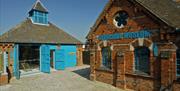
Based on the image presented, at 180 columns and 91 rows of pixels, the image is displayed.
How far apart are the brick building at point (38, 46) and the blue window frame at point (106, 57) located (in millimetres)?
7029

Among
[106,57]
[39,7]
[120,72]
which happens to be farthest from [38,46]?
[120,72]

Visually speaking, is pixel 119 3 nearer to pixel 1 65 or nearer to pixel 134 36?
Result: pixel 134 36

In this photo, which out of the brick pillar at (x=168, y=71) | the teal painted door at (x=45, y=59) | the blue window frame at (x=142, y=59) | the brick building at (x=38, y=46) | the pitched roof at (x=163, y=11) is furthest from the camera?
the teal painted door at (x=45, y=59)

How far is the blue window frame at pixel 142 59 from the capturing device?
1008 centimetres

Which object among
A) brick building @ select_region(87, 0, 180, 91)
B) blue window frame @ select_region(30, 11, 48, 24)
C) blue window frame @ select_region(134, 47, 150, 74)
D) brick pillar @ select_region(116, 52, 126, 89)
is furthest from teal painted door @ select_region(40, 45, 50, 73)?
blue window frame @ select_region(134, 47, 150, 74)

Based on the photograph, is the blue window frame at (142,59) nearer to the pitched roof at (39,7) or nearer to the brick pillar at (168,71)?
the brick pillar at (168,71)

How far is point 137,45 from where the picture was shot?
1032 centimetres

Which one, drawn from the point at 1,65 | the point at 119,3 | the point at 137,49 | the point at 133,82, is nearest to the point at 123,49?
the point at 137,49

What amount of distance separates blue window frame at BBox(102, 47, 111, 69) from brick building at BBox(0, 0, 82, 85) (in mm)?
7029

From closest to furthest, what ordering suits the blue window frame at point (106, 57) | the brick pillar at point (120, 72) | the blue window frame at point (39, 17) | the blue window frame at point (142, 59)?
the blue window frame at point (142, 59) < the brick pillar at point (120, 72) < the blue window frame at point (106, 57) < the blue window frame at point (39, 17)

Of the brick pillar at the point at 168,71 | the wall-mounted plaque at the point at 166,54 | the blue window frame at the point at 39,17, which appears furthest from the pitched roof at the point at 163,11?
the blue window frame at the point at 39,17

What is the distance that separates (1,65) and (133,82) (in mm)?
10193

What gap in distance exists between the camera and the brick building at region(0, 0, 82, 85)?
49.5 feet

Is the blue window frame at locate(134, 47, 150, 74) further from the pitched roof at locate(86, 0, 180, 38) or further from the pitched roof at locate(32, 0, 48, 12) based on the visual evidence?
the pitched roof at locate(32, 0, 48, 12)
